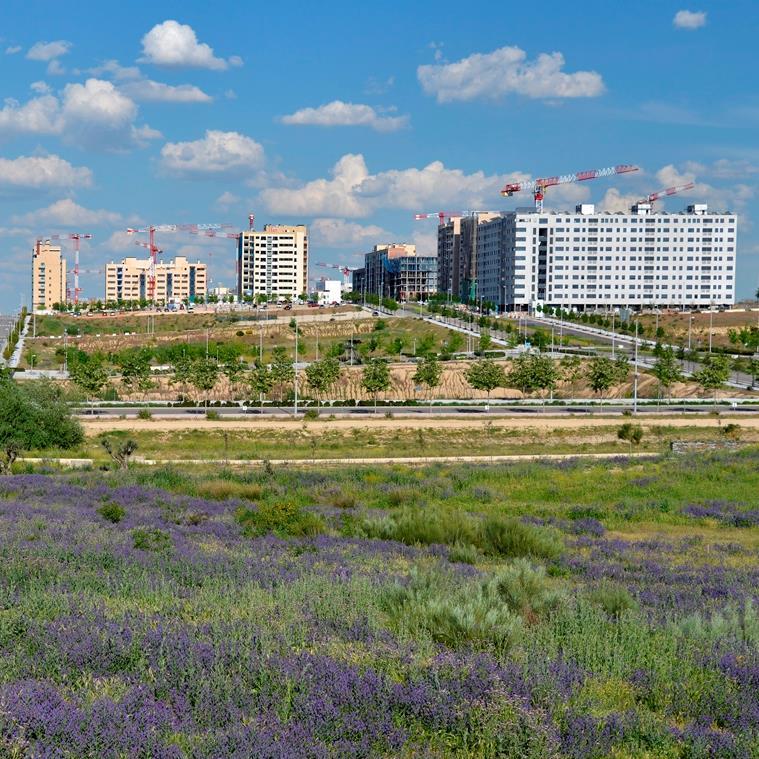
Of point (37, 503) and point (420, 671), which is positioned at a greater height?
point (420, 671)

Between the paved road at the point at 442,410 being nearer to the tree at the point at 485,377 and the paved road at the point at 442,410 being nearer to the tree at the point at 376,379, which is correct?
the tree at the point at 376,379

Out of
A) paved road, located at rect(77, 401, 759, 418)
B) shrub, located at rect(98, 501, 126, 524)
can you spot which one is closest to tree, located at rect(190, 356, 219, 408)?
paved road, located at rect(77, 401, 759, 418)

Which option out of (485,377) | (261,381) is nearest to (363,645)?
(485,377)

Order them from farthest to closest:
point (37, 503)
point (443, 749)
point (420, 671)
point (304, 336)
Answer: point (304, 336) < point (37, 503) < point (420, 671) < point (443, 749)

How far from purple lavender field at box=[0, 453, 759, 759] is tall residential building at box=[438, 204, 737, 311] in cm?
17079

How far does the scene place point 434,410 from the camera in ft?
245

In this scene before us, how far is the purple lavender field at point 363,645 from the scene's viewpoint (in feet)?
23.6

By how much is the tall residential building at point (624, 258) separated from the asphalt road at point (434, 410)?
360ft

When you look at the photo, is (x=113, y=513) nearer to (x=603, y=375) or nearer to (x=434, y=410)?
(x=434, y=410)

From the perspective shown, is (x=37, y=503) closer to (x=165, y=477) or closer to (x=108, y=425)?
(x=165, y=477)

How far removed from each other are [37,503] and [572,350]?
99561mm

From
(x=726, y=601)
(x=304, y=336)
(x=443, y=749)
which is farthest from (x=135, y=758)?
(x=304, y=336)

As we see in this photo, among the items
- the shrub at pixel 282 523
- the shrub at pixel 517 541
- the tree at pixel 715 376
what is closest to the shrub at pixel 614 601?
the shrub at pixel 517 541

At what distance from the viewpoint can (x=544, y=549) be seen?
1728 cm
